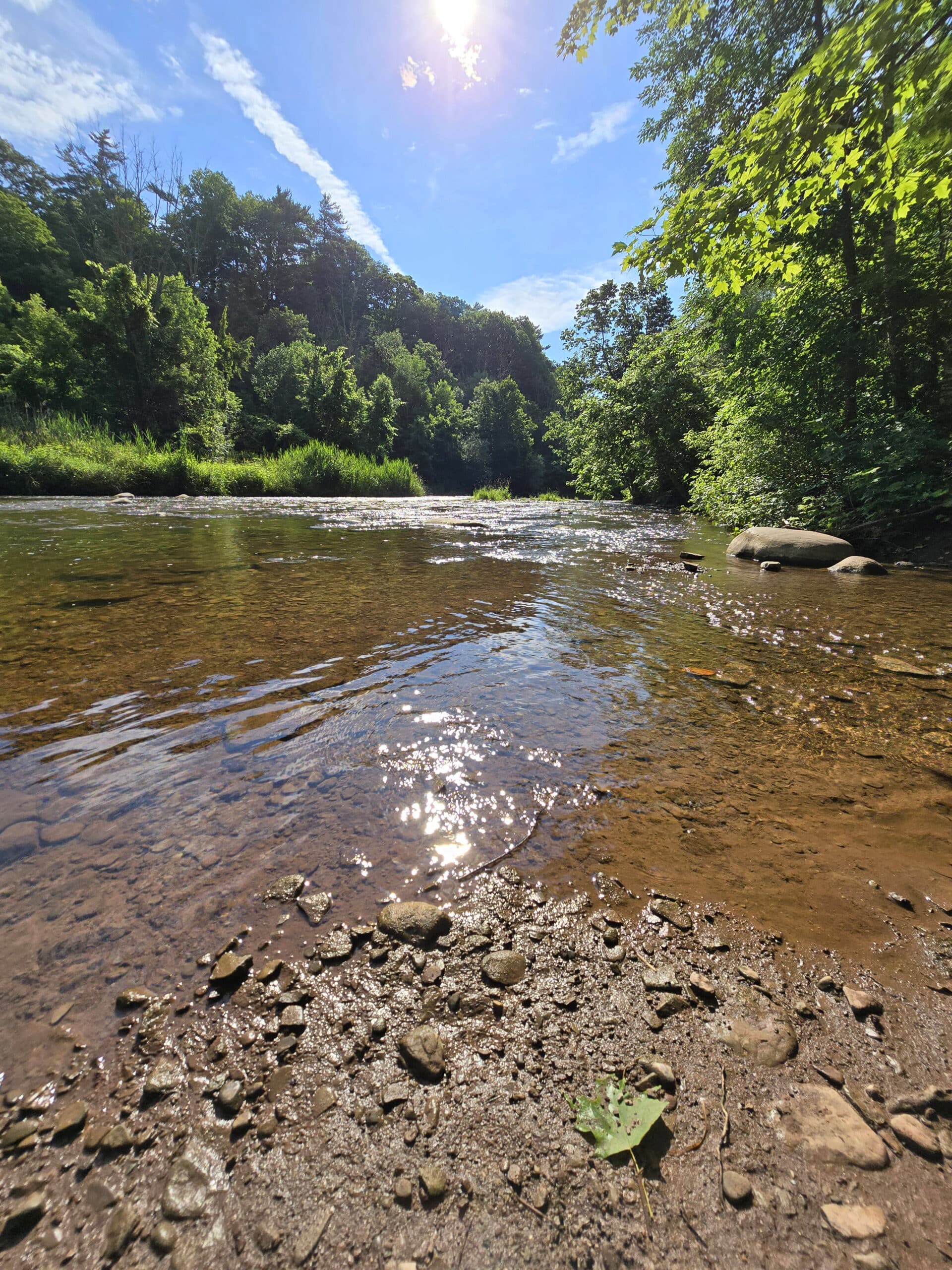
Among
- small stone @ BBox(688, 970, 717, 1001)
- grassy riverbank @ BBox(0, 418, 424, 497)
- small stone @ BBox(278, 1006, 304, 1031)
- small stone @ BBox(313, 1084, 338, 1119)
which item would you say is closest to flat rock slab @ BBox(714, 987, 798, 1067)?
small stone @ BBox(688, 970, 717, 1001)

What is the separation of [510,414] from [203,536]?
162 ft

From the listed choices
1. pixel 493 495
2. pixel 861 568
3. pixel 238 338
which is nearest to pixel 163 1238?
pixel 861 568

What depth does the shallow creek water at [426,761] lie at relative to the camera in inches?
54.1

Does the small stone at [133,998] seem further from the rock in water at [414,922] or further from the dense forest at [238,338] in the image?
the dense forest at [238,338]

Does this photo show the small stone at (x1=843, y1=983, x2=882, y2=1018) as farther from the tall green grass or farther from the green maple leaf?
the tall green grass

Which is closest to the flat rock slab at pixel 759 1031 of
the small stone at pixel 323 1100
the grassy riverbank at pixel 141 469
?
the small stone at pixel 323 1100

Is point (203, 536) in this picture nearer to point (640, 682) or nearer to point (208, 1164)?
point (640, 682)

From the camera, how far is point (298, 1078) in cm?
96

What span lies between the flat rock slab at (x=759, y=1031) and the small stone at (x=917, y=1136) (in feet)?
0.55

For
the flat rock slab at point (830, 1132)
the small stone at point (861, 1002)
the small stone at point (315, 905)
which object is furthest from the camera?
the small stone at point (315, 905)

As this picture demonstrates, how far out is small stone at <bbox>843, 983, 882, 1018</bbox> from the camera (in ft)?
3.59

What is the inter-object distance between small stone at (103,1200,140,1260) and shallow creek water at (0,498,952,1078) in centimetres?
39

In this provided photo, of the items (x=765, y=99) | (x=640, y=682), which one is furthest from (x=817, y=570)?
(x=765, y=99)

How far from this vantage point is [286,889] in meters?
1.42
